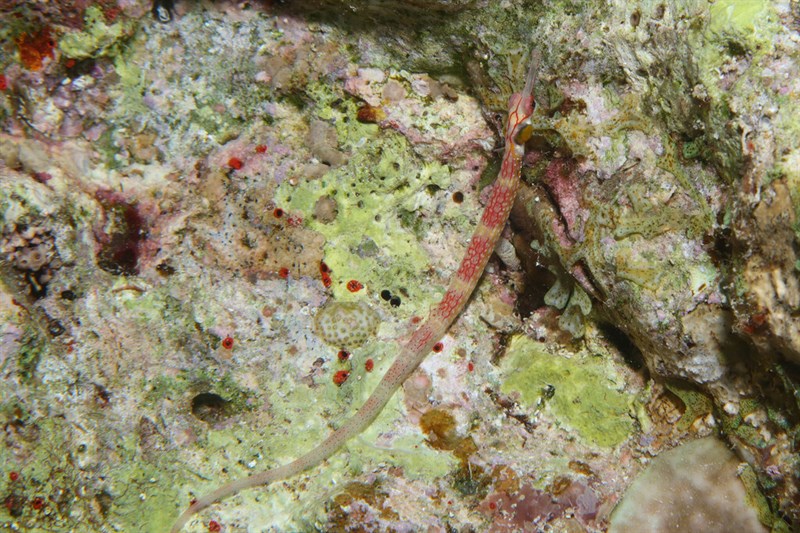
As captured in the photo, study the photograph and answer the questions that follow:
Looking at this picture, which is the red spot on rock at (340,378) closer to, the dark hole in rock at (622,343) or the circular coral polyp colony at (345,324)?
the circular coral polyp colony at (345,324)

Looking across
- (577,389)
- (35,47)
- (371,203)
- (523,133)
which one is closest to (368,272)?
(371,203)

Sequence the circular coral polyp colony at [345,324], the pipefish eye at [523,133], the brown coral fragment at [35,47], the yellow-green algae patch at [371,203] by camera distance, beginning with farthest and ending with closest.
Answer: the yellow-green algae patch at [371,203]
the circular coral polyp colony at [345,324]
the pipefish eye at [523,133]
the brown coral fragment at [35,47]

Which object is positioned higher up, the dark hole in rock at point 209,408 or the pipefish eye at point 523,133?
the pipefish eye at point 523,133

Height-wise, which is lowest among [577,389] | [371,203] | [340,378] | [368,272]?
[340,378]

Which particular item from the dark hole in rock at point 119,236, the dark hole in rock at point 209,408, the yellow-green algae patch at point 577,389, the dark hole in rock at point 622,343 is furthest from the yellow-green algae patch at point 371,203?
the dark hole in rock at point 622,343

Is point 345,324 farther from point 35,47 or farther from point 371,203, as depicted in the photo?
point 35,47

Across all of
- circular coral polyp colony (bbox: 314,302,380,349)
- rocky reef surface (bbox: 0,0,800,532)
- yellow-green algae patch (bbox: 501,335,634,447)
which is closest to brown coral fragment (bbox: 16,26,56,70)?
rocky reef surface (bbox: 0,0,800,532)

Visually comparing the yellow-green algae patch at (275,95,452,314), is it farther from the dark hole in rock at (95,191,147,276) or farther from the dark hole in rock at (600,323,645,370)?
the dark hole in rock at (600,323,645,370)
